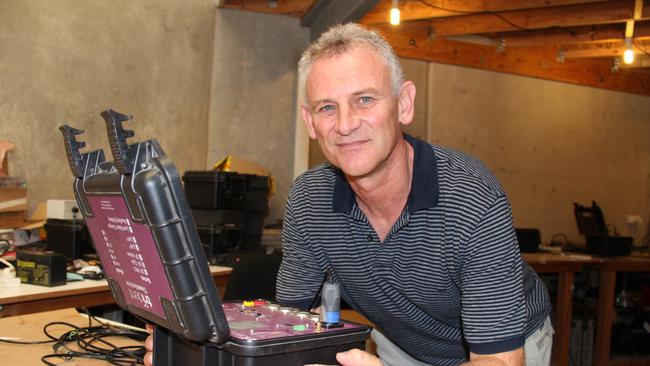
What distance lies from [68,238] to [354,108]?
8.63 feet

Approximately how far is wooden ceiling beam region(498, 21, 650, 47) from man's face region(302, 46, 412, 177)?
4.95 meters

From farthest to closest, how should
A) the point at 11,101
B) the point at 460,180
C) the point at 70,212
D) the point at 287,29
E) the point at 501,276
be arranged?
the point at 287,29
the point at 11,101
the point at 70,212
the point at 460,180
the point at 501,276

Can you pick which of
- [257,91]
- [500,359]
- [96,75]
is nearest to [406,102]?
[500,359]

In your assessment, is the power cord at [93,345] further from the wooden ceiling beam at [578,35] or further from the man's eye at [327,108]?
the wooden ceiling beam at [578,35]

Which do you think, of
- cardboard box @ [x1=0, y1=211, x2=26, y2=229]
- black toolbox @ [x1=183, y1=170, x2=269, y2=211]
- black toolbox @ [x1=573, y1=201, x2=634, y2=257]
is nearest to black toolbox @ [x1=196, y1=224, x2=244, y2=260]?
black toolbox @ [x1=183, y1=170, x2=269, y2=211]

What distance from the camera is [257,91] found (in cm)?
557

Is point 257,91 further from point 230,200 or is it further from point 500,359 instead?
point 500,359

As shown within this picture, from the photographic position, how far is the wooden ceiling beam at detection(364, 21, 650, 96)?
6242 mm

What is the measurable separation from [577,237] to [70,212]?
5.75 m

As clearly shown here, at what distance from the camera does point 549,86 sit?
719 cm

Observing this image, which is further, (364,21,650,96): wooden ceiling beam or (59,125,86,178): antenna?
(364,21,650,96): wooden ceiling beam

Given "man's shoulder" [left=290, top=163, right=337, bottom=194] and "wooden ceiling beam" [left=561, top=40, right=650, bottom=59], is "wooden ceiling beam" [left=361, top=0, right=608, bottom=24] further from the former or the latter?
"man's shoulder" [left=290, top=163, right=337, bottom=194]

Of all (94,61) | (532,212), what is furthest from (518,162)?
(94,61)

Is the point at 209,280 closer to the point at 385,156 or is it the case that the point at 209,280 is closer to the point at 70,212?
the point at 385,156
